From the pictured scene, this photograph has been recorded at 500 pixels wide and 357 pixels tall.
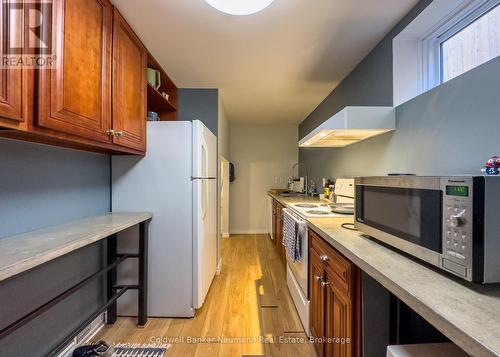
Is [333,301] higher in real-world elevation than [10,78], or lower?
lower

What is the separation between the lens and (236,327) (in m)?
1.87

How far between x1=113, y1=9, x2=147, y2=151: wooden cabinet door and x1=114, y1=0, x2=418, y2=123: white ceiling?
4.3 inches

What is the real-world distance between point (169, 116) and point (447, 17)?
2.70m

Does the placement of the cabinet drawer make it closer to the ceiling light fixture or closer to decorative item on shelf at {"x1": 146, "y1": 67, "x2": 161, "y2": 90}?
the ceiling light fixture

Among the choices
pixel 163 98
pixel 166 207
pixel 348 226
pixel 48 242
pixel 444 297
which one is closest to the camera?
pixel 444 297

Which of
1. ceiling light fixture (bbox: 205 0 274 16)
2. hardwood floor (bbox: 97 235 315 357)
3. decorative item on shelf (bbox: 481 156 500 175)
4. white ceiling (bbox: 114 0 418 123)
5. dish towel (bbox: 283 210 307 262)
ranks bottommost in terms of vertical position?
hardwood floor (bbox: 97 235 315 357)

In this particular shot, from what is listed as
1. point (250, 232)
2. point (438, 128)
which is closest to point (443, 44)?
point (438, 128)

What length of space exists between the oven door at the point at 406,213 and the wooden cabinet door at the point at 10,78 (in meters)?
1.51

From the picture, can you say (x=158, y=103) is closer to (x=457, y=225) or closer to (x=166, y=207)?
A: (x=166, y=207)

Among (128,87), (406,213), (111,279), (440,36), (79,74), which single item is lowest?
(111,279)

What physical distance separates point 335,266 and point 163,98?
2339mm

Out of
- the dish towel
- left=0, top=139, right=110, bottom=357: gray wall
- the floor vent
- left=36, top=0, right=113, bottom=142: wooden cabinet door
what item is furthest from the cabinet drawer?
the floor vent

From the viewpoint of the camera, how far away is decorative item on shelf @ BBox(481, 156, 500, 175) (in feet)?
3.11

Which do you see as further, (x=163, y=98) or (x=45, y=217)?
(x=163, y=98)
